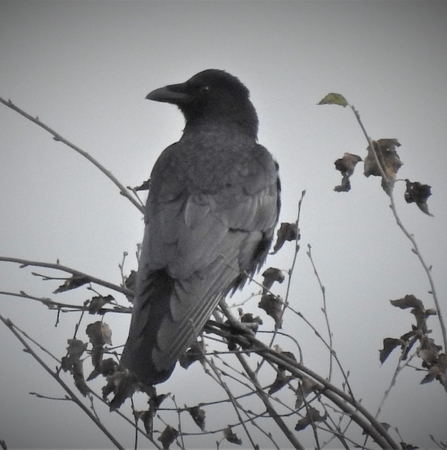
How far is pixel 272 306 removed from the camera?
464 centimetres

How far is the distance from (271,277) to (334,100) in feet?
4.07

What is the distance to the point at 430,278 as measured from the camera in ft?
12.8

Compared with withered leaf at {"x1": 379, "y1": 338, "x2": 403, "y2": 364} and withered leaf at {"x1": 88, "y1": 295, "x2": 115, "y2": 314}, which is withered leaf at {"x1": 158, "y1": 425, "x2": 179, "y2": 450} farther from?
withered leaf at {"x1": 379, "y1": 338, "x2": 403, "y2": 364}

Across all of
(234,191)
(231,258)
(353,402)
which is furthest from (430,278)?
(234,191)

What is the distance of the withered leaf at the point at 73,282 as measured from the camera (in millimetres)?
4547

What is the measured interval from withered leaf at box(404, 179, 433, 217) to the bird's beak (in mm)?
3199

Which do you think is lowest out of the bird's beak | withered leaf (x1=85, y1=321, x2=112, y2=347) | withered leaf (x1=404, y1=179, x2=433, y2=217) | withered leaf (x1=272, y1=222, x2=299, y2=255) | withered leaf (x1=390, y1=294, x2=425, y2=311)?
withered leaf (x1=85, y1=321, x2=112, y2=347)

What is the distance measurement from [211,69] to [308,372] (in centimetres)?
395

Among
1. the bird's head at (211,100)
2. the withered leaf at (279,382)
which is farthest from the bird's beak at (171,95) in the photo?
the withered leaf at (279,382)

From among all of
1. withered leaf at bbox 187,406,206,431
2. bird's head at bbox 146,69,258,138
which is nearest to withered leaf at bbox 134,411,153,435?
withered leaf at bbox 187,406,206,431

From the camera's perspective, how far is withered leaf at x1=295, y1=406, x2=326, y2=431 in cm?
412

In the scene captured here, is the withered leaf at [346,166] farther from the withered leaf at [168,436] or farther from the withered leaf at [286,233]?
the withered leaf at [168,436]

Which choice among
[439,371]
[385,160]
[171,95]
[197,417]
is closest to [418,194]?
[385,160]

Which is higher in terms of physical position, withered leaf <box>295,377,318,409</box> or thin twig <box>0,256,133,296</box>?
thin twig <box>0,256,133,296</box>
